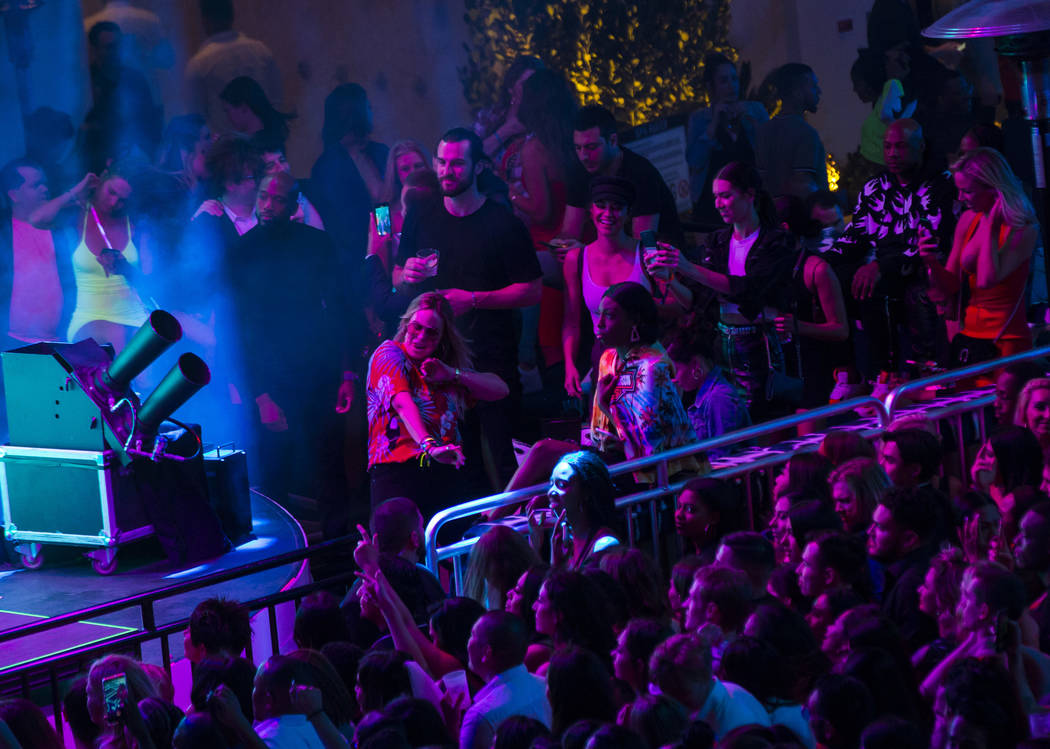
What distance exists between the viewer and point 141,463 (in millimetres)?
6516

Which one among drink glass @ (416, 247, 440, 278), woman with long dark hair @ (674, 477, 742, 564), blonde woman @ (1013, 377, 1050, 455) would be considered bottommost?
woman with long dark hair @ (674, 477, 742, 564)

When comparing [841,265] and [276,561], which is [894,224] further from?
[276,561]

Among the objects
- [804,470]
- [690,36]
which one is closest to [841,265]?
[804,470]

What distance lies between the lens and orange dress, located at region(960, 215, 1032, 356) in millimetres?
7047

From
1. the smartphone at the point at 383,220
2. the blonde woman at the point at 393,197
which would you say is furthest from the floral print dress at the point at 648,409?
the smartphone at the point at 383,220

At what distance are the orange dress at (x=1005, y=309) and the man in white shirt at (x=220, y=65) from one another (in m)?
4.32

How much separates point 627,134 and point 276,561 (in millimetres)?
6302

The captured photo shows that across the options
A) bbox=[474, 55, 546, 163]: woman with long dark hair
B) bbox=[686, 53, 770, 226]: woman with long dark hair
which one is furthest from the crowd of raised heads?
bbox=[686, 53, 770, 226]: woman with long dark hair

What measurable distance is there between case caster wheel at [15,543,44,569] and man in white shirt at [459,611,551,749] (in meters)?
3.73

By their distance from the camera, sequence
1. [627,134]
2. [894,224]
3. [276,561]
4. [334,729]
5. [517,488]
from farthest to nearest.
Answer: [627,134], [894,224], [517,488], [276,561], [334,729]

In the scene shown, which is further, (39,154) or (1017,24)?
(39,154)

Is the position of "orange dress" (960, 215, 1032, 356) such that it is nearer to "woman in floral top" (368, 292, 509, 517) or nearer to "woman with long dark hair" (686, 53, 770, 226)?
"woman in floral top" (368, 292, 509, 517)

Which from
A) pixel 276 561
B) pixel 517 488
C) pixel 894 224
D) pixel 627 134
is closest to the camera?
pixel 276 561

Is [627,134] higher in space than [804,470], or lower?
higher
